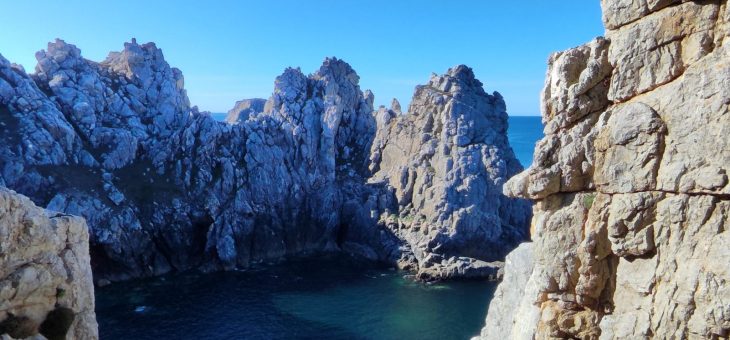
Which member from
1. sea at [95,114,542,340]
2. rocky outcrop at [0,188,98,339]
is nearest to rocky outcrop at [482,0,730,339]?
rocky outcrop at [0,188,98,339]

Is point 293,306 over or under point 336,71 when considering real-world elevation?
under

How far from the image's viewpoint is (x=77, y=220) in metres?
35.4

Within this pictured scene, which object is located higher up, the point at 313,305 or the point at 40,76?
the point at 40,76

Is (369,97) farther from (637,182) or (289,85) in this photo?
(637,182)

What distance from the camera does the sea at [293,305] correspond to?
2670 inches

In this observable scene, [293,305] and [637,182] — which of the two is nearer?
[637,182]

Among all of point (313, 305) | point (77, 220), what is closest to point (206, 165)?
point (313, 305)

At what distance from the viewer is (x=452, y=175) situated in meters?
104

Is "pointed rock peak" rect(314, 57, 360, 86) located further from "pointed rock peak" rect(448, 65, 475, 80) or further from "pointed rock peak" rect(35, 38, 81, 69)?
"pointed rock peak" rect(35, 38, 81, 69)

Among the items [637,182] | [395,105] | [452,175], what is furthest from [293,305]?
[395,105]

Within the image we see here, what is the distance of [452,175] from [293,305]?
42.2 metres

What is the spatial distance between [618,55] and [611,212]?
5085 millimetres

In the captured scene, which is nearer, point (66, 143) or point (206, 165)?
point (66, 143)

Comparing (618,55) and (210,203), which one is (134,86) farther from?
(618,55)
